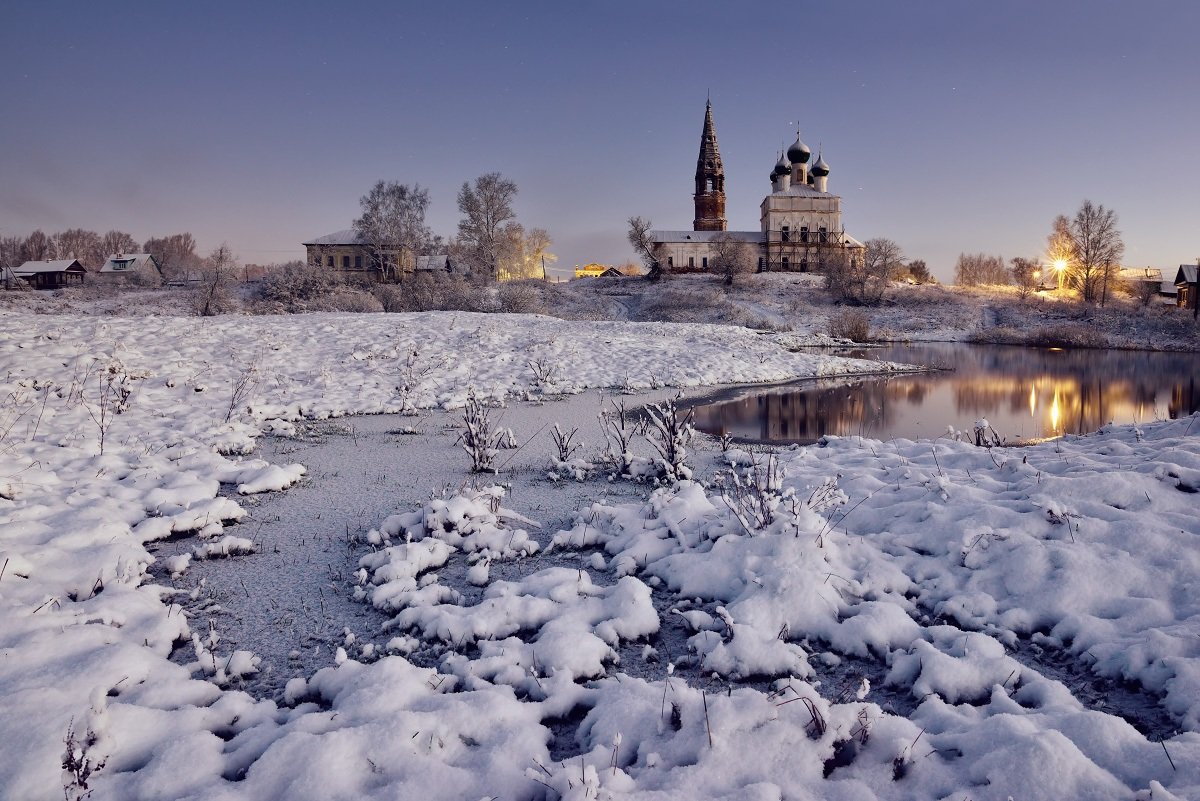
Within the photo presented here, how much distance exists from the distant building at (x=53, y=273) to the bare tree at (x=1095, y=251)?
10032 cm

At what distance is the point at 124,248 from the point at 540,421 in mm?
127591

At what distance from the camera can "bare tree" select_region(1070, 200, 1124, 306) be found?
54.0 metres

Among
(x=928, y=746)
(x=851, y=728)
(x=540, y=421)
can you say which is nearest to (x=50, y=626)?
(x=851, y=728)

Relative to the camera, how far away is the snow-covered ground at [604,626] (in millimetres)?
2477

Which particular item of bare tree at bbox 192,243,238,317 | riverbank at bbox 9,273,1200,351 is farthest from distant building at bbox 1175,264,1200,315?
bare tree at bbox 192,243,238,317

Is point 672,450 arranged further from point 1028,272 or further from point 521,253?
point 1028,272

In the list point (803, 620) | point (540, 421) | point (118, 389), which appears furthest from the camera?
point (540, 421)

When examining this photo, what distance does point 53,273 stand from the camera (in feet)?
220

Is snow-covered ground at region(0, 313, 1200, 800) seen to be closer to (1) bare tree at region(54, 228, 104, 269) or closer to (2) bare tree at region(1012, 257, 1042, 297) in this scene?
(2) bare tree at region(1012, 257, 1042, 297)

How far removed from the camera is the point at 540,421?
10695mm

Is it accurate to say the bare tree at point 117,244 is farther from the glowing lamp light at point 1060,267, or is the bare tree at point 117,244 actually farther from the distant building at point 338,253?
the glowing lamp light at point 1060,267

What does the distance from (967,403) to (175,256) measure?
379 ft

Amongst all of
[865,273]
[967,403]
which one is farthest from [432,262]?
[967,403]

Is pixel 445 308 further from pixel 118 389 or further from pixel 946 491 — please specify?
pixel 946 491
